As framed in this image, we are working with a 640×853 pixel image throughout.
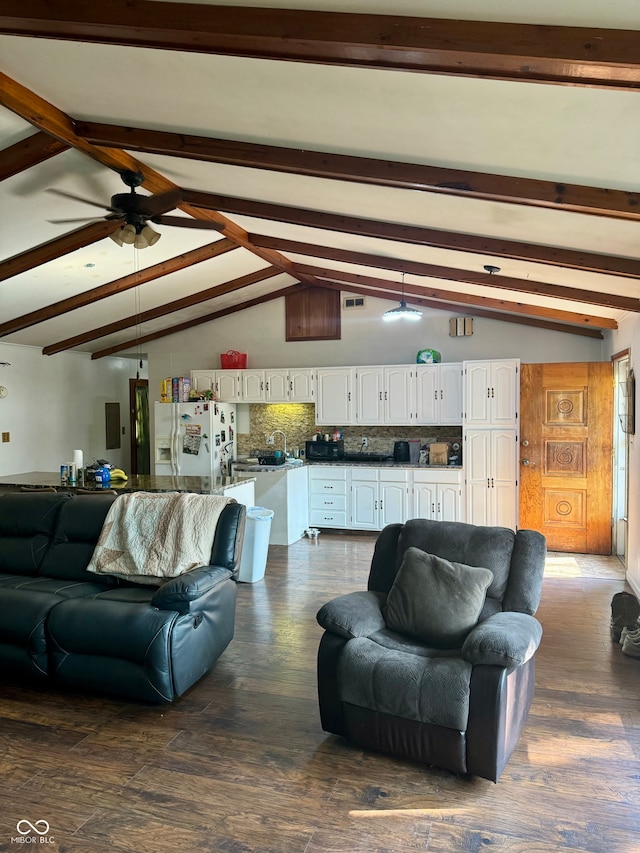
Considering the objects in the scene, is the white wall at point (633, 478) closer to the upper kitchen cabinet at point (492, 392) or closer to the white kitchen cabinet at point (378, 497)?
the upper kitchen cabinet at point (492, 392)

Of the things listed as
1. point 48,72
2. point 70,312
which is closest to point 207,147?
point 48,72

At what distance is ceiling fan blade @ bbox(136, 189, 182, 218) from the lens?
3.57 meters

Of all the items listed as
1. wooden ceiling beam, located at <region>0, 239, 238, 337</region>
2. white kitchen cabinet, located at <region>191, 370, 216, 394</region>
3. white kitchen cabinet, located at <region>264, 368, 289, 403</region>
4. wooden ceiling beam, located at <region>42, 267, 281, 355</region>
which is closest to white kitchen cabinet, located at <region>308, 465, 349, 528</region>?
white kitchen cabinet, located at <region>264, 368, 289, 403</region>

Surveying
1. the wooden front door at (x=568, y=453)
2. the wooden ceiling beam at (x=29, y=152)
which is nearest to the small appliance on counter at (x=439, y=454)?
the wooden front door at (x=568, y=453)

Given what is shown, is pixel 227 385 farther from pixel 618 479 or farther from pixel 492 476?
pixel 618 479

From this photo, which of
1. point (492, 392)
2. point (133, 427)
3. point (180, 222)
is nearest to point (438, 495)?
point (492, 392)

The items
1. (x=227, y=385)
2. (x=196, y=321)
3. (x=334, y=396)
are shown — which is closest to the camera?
(x=334, y=396)

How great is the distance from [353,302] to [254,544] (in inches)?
145

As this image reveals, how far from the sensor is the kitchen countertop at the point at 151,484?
475cm

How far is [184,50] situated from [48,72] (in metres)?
1.08

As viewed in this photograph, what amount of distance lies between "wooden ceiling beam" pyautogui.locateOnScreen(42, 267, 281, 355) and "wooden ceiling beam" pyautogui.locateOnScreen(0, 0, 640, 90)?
466 cm

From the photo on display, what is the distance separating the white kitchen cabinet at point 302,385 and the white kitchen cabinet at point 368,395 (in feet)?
1.86

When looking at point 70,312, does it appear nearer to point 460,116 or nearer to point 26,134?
point 26,134

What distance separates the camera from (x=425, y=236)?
386cm
